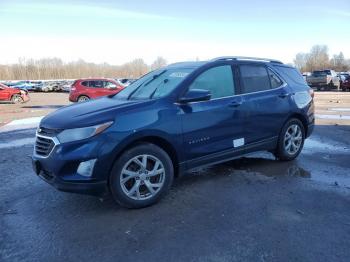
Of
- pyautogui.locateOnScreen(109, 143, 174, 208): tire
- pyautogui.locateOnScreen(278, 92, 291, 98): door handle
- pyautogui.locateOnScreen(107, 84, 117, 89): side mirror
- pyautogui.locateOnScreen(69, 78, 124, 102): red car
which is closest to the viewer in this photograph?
pyautogui.locateOnScreen(109, 143, 174, 208): tire

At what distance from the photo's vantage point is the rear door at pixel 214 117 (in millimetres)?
4699

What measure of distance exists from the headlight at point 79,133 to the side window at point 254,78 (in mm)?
2459

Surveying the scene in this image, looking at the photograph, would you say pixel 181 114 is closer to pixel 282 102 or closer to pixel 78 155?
pixel 78 155

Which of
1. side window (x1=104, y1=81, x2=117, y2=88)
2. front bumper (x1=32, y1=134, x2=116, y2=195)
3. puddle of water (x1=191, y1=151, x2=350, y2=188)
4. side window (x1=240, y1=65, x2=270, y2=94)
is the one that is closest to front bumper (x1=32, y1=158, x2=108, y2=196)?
front bumper (x1=32, y1=134, x2=116, y2=195)

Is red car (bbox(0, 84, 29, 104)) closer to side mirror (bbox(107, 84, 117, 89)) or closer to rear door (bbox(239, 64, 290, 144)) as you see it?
side mirror (bbox(107, 84, 117, 89))

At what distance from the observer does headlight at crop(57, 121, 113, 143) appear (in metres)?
3.98

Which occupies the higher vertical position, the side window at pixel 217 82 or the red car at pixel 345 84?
the side window at pixel 217 82

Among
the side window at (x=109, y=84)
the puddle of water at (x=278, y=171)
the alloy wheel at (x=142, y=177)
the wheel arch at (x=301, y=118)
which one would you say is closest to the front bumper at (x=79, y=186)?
the alloy wheel at (x=142, y=177)

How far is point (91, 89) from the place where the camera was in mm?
20688

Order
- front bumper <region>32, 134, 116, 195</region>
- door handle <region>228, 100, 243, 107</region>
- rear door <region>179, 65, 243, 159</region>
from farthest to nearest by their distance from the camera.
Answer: door handle <region>228, 100, 243, 107</region>
rear door <region>179, 65, 243, 159</region>
front bumper <region>32, 134, 116, 195</region>

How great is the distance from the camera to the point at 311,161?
6445 mm

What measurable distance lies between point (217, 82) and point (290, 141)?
2.02 metres

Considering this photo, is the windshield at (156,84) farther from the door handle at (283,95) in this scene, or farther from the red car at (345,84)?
the red car at (345,84)

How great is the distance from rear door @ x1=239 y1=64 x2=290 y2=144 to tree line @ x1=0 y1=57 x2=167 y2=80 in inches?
3198
